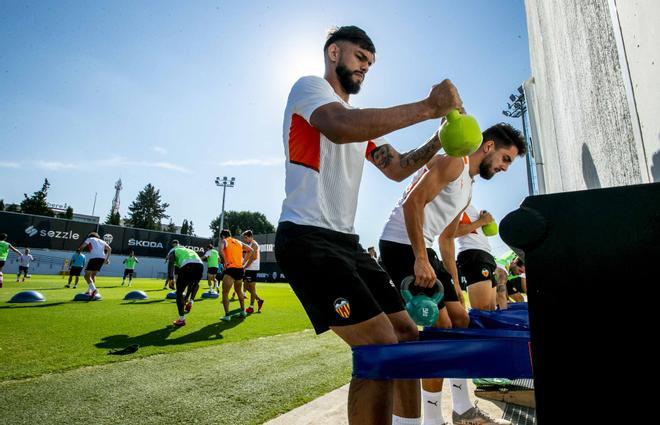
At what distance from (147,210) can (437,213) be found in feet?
300

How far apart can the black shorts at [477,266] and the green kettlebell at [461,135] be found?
Answer: 390 cm

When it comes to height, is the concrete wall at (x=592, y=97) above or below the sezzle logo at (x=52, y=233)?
below

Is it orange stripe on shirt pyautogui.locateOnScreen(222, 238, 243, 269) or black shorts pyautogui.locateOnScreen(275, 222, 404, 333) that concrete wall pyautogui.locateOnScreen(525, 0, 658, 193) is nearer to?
black shorts pyautogui.locateOnScreen(275, 222, 404, 333)

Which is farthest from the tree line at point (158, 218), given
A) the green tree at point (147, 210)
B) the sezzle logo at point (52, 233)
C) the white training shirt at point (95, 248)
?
the white training shirt at point (95, 248)

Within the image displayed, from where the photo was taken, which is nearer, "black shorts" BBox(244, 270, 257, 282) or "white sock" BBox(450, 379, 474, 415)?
"white sock" BBox(450, 379, 474, 415)

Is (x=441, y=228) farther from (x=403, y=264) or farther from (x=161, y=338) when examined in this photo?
(x=161, y=338)

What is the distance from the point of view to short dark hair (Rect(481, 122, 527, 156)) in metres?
3.32

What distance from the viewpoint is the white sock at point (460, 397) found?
9.33 feet

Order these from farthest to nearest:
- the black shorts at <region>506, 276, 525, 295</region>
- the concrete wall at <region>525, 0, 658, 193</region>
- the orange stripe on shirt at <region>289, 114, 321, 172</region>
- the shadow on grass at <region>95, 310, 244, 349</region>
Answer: the black shorts at <region>506, 276, 525, 295</region>
the shadow on grass at <region>95, 310, 244, 349</region>
the orange stripe on shirt at <region>289, 114, 321, 172</region>
the concrete wall at <region>525, 0, 658, 193</region>

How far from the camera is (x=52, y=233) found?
32.7m

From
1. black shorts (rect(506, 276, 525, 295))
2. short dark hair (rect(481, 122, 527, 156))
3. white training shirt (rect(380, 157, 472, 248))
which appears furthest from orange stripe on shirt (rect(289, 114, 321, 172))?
black shorts (rect(506, 276, 525, 295))

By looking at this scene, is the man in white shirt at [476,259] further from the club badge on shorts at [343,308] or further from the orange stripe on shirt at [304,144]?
the club badge on shorts at [343,308]

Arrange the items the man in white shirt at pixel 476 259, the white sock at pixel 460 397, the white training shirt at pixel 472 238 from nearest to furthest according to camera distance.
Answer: the white sock at pixel 460 397, the man in white shirt at pixel 476 259, the white training shirt at pixel 472 238

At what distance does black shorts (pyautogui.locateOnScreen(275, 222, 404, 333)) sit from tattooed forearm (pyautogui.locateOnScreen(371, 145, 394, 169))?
28.6 inches
